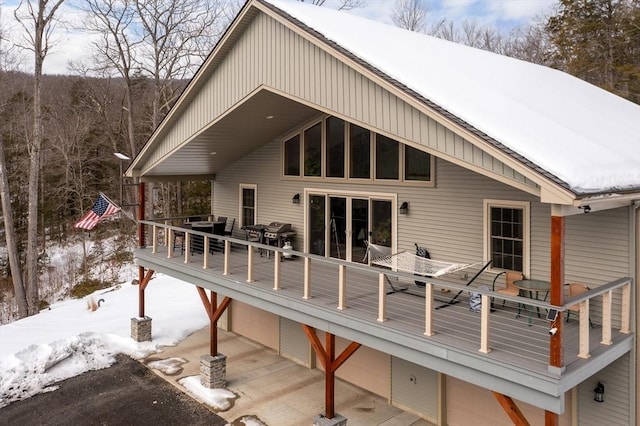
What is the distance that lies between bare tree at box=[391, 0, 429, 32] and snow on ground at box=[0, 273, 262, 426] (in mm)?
22588

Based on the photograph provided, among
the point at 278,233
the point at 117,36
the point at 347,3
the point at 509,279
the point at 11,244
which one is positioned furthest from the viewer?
the point at 347,3

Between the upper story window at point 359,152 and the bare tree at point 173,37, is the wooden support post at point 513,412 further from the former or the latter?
the bare tree at point 173,37

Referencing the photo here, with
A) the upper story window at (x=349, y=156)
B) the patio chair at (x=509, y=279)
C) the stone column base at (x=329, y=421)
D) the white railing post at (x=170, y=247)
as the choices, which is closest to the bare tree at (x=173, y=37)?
the white railing post at (x=170, y=247)

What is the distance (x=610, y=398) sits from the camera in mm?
6898

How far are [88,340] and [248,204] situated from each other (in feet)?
18.0

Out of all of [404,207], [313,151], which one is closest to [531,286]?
[404,207]

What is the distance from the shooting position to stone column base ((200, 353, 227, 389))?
10602 millimetres

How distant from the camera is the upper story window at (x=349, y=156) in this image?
31.1 feet

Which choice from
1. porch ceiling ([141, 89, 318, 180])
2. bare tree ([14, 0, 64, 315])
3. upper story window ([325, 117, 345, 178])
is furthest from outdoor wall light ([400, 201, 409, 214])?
bare tree ([14, 0, 64, 315])

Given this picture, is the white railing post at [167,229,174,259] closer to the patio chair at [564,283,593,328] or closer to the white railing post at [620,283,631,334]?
the patio chair at [564,283,593,328]

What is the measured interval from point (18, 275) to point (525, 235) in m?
18.9

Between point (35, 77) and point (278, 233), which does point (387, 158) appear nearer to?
point (278, 233)

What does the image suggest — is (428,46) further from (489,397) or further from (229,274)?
(489,397)

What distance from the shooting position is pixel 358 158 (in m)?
10.5
